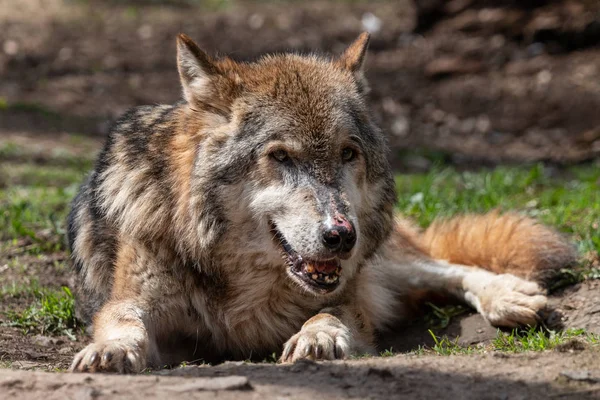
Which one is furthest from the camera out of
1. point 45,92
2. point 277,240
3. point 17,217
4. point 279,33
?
point 279,33

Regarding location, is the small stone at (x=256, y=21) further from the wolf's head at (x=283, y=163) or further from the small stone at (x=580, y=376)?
the small stone at (x=580, y=376)

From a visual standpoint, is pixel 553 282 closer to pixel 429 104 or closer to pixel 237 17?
pixel 429 104

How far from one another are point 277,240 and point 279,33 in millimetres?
10067

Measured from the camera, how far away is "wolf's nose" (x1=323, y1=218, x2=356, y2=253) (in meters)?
3.81

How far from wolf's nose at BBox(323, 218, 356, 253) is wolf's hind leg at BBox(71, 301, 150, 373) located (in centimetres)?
102

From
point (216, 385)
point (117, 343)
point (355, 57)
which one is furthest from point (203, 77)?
point (216, 385)

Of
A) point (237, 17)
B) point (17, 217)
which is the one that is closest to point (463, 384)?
point (17, 217)

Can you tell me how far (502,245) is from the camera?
574cm

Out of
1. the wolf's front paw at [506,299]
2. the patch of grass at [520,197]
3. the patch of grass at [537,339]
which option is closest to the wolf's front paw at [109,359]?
the patch of grass at [537,339]

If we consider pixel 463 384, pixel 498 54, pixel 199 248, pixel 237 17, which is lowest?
pixel 463 384

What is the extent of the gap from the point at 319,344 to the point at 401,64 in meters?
9.48

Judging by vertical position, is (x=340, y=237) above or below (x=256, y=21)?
below

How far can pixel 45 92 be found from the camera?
37.9 feet

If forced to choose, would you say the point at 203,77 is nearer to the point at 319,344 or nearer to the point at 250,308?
the point at 250,308
